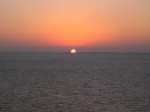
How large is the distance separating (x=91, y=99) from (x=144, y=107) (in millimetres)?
11670

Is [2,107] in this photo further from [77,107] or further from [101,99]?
[101,99]

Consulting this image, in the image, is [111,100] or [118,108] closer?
[118,108]

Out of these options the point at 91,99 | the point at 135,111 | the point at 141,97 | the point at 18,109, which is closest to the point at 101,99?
the point at 91,99

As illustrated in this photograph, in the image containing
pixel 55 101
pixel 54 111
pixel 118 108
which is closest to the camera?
pixel 54 111

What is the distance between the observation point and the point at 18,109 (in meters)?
45.7

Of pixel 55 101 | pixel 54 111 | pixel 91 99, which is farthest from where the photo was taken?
pixel 91 99

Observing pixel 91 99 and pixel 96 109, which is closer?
pixel 96 109

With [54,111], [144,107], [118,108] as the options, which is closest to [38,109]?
[54,111]

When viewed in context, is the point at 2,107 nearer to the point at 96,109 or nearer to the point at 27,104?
the point at 27,104

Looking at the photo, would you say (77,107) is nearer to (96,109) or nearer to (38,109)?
(96,109)

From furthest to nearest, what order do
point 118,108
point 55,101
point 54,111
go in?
point 55,101
point 118,108
point 54,111

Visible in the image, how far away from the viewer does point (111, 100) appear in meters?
55.8

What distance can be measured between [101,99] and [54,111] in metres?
14.8

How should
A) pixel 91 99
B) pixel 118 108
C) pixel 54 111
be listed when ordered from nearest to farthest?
1. pixel 54 111
2. pixel 118 108
3. pixel 91 99
